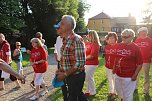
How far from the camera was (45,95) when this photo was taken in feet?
29.0

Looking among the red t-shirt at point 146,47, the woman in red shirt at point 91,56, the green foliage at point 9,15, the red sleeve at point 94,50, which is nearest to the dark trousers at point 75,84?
the woman in red shirt at point 91,56

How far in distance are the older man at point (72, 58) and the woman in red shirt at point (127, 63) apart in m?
1.43

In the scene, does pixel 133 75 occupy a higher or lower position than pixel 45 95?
higher

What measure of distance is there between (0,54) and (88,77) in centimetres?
327

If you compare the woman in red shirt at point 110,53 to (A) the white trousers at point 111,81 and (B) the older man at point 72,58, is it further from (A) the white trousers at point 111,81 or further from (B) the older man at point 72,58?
(B) the older man at point 72,58

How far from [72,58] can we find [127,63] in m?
1.68

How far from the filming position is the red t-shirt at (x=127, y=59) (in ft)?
19.9

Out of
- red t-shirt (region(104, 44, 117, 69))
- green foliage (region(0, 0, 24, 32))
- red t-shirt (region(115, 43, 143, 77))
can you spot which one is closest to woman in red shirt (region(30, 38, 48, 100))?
red t-shirt (region(104, 44, 117, 69))

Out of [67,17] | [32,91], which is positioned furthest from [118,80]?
[32,91]

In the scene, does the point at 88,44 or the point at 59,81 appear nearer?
the point at 59,81

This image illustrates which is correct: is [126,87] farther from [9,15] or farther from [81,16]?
[81,16]

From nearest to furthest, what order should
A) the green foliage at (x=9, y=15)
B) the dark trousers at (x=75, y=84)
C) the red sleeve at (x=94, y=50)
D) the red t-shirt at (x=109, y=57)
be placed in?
the dark trousers at (x=75, y=84)
the red sleeve at (x=94, y=50)
the red t-shirt at (x=109, y=57)
the green foliage at (x=9, y=15)

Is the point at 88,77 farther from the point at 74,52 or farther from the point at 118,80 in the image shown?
the point at 74,52

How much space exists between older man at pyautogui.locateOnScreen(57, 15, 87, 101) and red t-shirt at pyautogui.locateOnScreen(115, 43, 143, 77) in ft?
4.68
